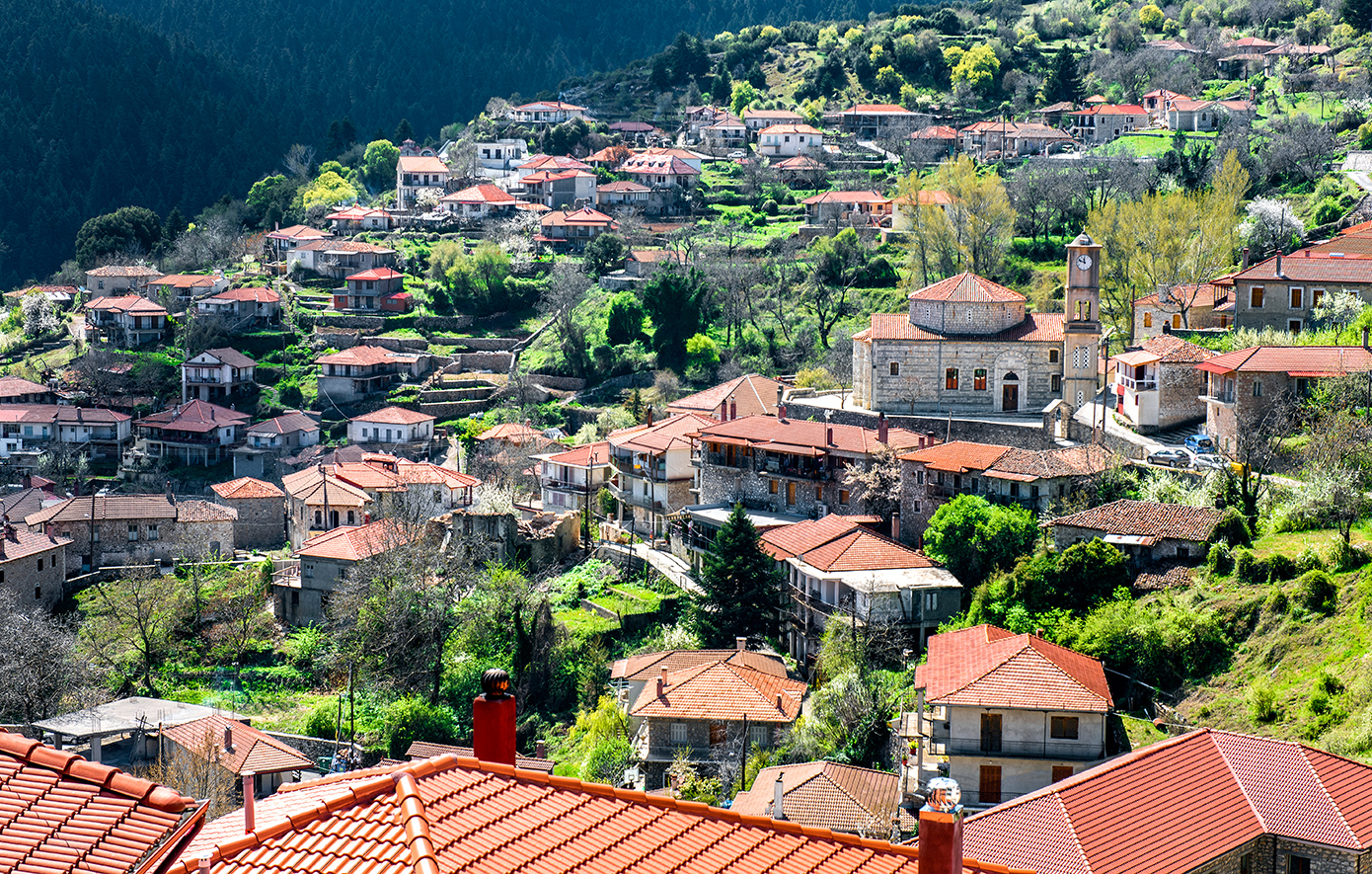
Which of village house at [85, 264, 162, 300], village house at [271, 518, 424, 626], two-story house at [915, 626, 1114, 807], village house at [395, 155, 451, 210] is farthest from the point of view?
village house at [395, 155, 451, 210]

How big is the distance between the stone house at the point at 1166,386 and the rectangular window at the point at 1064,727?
13.8 meters

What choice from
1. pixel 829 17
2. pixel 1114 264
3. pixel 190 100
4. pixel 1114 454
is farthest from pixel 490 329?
pixel 829 17

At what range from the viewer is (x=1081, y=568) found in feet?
100

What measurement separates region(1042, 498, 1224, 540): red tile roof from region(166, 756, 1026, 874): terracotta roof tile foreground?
24.2 metres

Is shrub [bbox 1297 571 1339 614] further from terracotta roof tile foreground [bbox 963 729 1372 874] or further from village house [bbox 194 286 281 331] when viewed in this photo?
village house [bbox 194 286 281 331]

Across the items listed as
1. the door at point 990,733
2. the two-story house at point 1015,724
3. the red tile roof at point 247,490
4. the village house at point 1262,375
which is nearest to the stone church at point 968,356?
the village house at point 1262,375

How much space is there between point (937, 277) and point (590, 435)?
16500 mm

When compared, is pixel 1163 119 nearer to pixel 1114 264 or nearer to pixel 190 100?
pixel 1114 264

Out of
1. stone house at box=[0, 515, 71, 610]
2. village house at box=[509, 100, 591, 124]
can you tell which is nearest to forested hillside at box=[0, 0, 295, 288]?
village house at box=[509, 100, 591, 124]

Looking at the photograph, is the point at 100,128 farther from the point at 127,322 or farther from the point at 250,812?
the point at 250,812

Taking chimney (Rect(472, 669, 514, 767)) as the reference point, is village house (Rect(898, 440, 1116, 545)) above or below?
below

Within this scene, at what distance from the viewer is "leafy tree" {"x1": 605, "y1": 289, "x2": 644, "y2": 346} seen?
213 ft

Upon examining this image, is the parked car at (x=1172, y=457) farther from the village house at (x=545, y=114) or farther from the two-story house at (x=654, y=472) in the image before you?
the village house at (x=545, y=114)

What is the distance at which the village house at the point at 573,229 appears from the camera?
80562 millimetres
